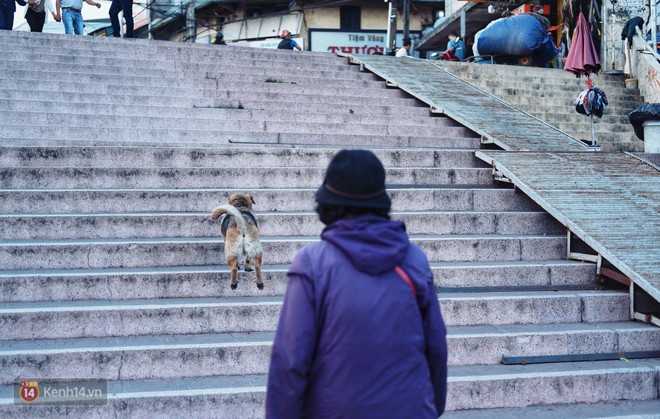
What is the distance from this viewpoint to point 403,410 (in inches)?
108

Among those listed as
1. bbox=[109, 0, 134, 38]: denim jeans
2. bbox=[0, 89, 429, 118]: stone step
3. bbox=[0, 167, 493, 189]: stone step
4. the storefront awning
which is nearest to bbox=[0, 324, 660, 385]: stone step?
bbox=[0, 167, 493, 189]: stone step

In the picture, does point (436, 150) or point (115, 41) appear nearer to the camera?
point (436, 150)

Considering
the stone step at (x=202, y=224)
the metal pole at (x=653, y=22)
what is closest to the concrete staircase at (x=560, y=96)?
the metal pole at (x=653, y=22)

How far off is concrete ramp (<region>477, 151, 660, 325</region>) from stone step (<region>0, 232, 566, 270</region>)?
45 cm

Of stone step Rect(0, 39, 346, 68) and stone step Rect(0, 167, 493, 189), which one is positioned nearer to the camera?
stone step Rect(0, 167, 493, 189)

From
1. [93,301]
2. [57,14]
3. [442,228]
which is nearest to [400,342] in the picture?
[93,301]

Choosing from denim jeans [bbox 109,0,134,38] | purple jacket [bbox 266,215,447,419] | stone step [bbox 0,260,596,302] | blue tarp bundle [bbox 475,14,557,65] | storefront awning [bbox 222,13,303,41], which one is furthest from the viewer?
storefront awning [bbox 222,13,303,41]

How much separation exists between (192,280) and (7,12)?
33.5 ft

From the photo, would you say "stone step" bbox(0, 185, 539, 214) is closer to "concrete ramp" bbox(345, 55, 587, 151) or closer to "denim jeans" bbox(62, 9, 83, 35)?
"concrete ramp" bbox(345, 55, 587, 151)

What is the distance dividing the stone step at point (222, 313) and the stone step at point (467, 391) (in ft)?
1.53

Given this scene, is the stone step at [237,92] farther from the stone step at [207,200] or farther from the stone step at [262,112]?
the stone step at [207,200]

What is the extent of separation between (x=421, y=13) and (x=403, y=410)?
105ft

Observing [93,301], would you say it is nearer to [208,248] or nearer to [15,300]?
[15,300]

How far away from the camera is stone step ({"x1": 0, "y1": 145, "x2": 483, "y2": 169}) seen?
7922 mm
